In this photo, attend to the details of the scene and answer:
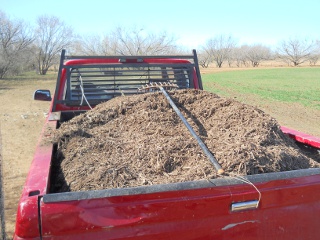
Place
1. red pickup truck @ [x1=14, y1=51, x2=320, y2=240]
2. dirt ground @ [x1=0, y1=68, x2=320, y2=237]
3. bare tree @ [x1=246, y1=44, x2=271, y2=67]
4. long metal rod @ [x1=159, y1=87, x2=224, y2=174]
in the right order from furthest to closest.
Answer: bare tree @ [x1=246, y1=44, x2=271, y2=67], dirt ground @ [x1=0, y1=68, x2=320, y2=237], long metal rod @ [x1=159, y1=87, x2=224, y2=174], red pickup truck @ [x1=14, y1=51, x2=320, y2=240]

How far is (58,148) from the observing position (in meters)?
2.61

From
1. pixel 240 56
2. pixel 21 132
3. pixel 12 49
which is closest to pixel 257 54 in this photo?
pixel 240 56

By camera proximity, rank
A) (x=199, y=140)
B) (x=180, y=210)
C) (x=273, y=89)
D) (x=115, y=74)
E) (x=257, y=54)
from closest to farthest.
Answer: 1. (x=180, y=210)
2. (x=199, y=140)
3. (x=115, y=74)
4. (x=273, y=89)
5. (x=257, y=54)

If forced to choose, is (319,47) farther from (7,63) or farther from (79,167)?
(79,167)

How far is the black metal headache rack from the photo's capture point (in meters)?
4.31

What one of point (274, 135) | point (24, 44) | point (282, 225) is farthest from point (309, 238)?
point (24, 44)

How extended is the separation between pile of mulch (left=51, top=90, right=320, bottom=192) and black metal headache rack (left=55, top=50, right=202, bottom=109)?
1231mm

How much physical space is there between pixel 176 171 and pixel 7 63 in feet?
142

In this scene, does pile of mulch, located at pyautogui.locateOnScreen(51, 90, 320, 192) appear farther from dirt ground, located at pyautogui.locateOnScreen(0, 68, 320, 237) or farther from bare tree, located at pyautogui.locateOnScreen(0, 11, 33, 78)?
bare tree, located at pyautogui.locateOnScreen(0, 11, 33, 78)

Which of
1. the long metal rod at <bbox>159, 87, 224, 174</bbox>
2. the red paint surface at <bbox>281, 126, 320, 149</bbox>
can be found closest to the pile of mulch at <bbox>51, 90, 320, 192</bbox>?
the long metal rod at <bbox>159, 87, 224, 174</bbox>

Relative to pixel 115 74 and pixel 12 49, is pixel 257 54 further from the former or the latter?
pixel 115 74

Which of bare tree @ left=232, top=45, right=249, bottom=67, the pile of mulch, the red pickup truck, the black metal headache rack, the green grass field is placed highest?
bare tree @ left=232, top=45, right=249, bottom=67

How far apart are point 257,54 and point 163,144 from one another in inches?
4382

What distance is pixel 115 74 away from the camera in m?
4.42
